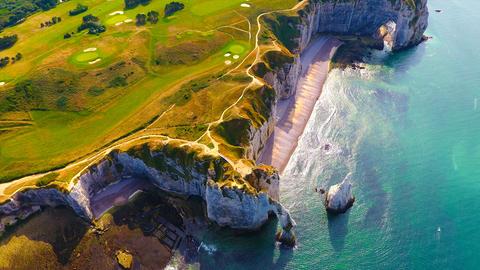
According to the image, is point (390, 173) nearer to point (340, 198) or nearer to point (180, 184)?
point (340, 198)

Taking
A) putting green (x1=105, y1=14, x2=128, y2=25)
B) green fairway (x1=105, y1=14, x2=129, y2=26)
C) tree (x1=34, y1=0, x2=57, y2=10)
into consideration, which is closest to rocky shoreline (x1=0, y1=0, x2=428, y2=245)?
green fairway (x1=105, y1=14, x2=129, y2=26)

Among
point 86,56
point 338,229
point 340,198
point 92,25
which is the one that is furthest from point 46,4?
point 338,229

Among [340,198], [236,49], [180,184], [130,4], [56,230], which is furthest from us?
[130,4]

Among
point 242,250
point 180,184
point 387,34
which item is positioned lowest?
point 242,250

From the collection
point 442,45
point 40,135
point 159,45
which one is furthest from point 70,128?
point 442,45

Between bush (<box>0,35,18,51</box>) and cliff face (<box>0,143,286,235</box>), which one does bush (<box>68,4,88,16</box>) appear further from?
cliff face (<box>0,143,286,235</box>)

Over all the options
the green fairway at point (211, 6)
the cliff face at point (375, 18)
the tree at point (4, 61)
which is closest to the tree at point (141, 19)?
the green fairway at point (211, 6)

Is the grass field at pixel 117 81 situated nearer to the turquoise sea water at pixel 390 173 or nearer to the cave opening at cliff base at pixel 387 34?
the turquoise sea water at pixel 390 173
